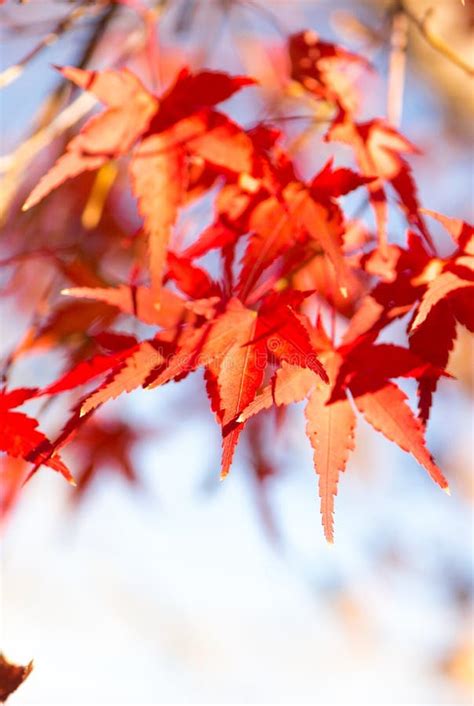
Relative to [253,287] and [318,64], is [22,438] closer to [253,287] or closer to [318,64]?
[253,287]

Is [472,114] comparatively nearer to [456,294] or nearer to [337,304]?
[337,304]

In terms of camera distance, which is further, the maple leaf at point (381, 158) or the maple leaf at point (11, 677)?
the maple leaf at point (381, 158)

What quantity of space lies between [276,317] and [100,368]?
0.54 feet

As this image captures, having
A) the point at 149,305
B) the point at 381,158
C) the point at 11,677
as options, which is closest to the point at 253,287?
the point at 149,305

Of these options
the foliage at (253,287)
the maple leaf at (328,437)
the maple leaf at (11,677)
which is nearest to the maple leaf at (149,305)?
the foliage at (253,287)

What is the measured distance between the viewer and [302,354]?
583mm

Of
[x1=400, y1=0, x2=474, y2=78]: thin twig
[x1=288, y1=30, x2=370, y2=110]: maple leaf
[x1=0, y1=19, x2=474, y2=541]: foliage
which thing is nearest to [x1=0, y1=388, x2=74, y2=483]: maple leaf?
[x1=0, y1=19, x2=474, y2=541]: foliage

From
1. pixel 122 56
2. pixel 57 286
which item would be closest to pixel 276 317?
pixel 57 286

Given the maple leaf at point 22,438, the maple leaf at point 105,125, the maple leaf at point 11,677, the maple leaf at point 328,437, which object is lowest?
the maple leaf at point 11,677

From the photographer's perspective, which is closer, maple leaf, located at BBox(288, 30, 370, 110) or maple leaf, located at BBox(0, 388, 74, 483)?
maple leaf, located at BBox(0, 388, 74, 483)

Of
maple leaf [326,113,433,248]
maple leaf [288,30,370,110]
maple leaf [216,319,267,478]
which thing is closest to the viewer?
maple leaf [216,319,267,478]

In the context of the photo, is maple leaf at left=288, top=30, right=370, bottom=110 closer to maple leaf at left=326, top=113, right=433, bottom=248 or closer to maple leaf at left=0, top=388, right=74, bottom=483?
maple leaf at left=326, top=113, right=433, bottom=248

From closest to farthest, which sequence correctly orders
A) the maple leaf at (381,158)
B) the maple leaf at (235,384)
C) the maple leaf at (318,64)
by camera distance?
the maple leaf at (235,384) → the maple leaf at (381,158) → the maple leaf at (318,64)

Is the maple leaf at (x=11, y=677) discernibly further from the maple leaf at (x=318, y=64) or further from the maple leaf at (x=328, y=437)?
the maple leaf at (x=318, y=64)
